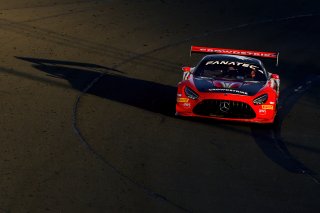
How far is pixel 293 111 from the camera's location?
16203mm

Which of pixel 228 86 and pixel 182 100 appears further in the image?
pixel 228 86

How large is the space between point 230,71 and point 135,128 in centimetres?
290

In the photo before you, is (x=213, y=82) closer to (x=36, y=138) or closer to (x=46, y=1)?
(x=36, y=138)

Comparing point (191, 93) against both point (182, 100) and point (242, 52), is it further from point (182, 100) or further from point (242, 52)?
point (242, 52)

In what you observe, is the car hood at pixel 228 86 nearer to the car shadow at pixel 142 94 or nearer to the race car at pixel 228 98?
the race car at pixel 228 98

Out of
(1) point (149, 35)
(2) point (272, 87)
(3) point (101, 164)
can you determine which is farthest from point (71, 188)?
(1) point (149, 35)

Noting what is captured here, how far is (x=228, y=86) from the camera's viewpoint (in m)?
15.0

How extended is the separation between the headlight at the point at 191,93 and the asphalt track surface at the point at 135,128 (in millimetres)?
466

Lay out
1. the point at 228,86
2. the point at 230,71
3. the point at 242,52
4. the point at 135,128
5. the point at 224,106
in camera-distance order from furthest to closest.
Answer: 1. the point at 242,52
2. the point at 230,71
3. the point at 228,86
4. the point at 224,106
5. the point at 135,128

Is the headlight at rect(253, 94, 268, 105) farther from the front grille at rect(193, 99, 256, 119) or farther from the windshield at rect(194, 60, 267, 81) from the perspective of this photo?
the windshield at rect(194, 60, 267, 81)

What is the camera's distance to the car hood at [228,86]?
14852 millimetres

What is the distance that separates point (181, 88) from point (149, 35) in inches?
364

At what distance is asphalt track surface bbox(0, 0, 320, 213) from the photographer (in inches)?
423

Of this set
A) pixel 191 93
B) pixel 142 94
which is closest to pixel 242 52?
pixel 142 94
